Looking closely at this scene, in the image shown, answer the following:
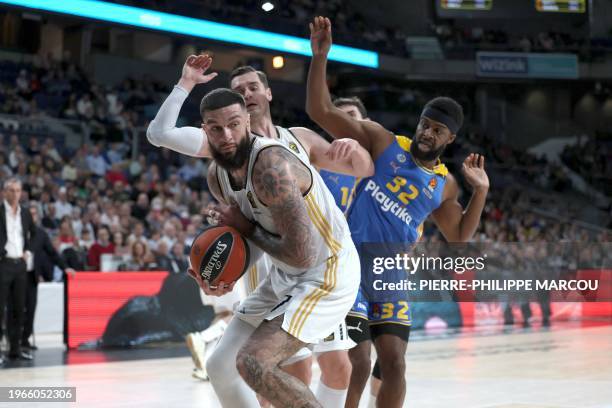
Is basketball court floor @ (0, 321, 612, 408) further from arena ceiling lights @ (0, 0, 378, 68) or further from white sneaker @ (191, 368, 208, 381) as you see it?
arena ceiling lights @ (0, 0, 378, 68)

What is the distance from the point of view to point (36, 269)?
37.6ft

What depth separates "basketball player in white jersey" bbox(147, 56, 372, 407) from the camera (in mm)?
5070

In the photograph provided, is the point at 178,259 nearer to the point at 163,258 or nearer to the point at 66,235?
the point at 163,258

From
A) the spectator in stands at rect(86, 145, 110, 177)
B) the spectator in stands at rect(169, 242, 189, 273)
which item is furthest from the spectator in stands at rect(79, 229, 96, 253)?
the spectator in stands at rect(86, 145, 110, 177)

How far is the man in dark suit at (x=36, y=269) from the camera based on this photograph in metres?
11.3

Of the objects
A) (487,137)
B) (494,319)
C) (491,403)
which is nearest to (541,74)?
(487,137)

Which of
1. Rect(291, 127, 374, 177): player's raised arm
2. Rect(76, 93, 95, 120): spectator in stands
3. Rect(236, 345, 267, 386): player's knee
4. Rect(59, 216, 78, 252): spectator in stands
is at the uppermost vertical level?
Rect(76, 93, 95, 120): spectator in stands

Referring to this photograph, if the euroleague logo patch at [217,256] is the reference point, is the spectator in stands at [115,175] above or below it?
below

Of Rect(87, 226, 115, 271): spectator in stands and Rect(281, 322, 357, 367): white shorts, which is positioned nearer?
Rect(281, 322, 357, 367): white shorts

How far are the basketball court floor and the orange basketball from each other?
3.18 metres

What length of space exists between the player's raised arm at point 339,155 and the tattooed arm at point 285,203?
1.43 feet

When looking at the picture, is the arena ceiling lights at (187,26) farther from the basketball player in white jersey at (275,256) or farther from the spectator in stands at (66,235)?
the basketball player in white jersey at (275,256)

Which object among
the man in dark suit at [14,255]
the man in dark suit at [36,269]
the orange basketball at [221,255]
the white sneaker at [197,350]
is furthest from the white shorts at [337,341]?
the man in dark suit at [36,269]

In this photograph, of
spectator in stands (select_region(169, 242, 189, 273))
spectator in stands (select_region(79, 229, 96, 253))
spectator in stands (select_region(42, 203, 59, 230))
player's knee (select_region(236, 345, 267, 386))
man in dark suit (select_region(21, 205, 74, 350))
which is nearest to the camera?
player's knee (select_region(236, 345, 267, 386))
